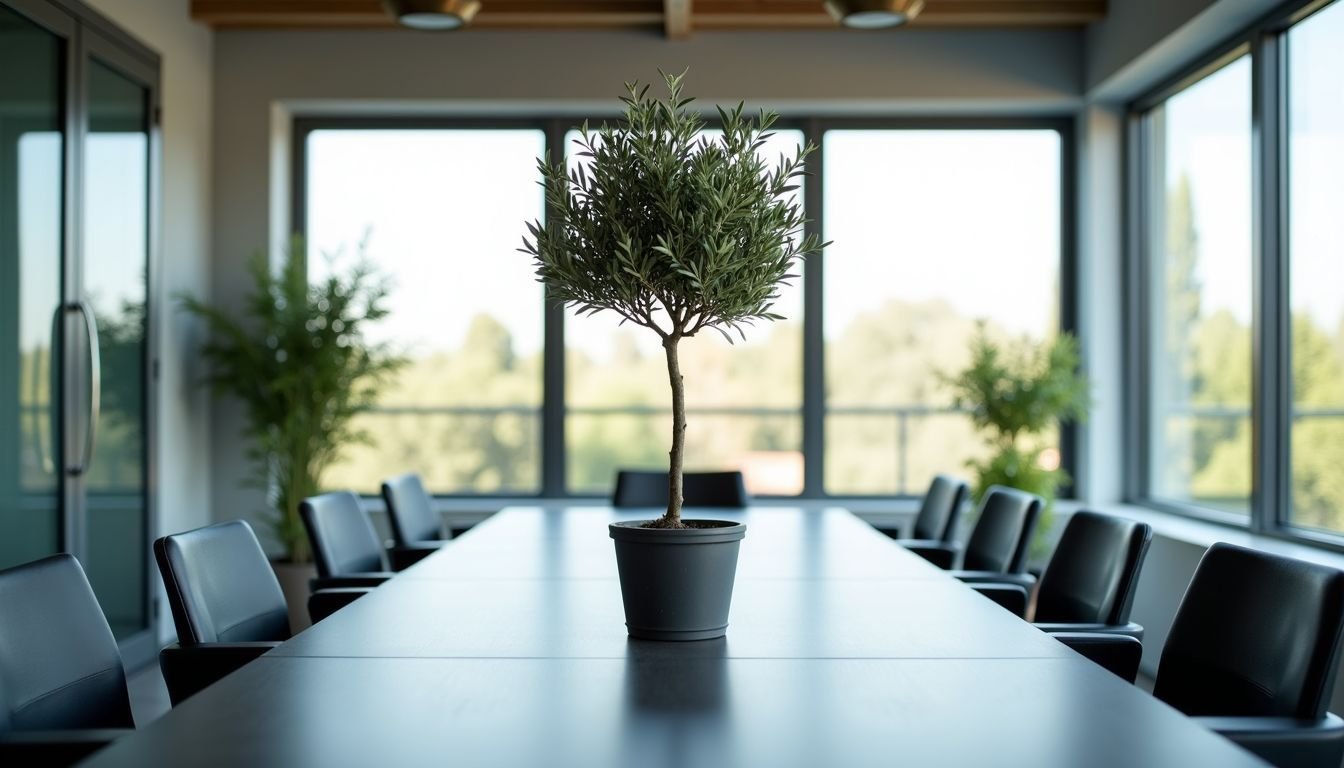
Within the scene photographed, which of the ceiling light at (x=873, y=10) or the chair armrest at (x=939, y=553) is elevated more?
the ceiling light at (x=873, y=10)

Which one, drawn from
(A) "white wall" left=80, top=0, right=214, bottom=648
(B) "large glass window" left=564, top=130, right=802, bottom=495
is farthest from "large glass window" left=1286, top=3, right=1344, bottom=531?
(A) "white wall" left=80, top=0, right=214, bottom=648

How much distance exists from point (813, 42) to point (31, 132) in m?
3.61

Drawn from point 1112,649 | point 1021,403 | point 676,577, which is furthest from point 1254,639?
point 1021,403

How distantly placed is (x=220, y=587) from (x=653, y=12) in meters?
4.15

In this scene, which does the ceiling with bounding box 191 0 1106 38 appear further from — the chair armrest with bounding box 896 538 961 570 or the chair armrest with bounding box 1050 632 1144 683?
the chair armrest with bounding box 1050 632 1144 683

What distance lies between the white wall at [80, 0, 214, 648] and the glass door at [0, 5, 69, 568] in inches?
36.5

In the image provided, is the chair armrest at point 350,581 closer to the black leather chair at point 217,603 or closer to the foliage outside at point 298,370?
the black leather chair at point 217,603

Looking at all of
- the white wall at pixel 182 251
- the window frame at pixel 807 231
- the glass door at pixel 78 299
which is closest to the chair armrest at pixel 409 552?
the glass door at pixel 78 299

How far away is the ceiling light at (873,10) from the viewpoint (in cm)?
445

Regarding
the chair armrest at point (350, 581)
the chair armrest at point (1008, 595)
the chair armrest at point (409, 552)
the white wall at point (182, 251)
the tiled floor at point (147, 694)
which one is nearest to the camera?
the chair armrest at point (1008, 595)

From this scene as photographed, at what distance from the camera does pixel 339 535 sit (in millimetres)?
3639

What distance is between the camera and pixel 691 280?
6.96 ft

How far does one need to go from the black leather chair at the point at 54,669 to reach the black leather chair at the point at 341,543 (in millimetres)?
1162

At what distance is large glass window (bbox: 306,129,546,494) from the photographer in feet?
21.6
